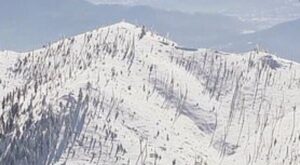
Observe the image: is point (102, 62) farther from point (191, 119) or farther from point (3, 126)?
point (3, 126)

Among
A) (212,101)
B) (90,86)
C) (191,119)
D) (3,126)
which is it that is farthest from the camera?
(212,101)

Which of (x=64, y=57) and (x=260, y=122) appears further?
(x=64, y=57)

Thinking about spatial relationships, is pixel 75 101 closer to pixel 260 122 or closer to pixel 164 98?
pixel 164 98

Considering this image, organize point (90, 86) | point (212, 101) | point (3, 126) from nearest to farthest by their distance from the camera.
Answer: point (3, 126) < point (90, 86) < point (212, 101)

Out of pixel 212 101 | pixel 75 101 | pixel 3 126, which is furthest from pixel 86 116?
pixel 212 101

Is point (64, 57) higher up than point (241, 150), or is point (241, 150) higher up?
point (64, 57)

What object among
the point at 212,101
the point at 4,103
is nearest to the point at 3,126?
the point at 4,103
